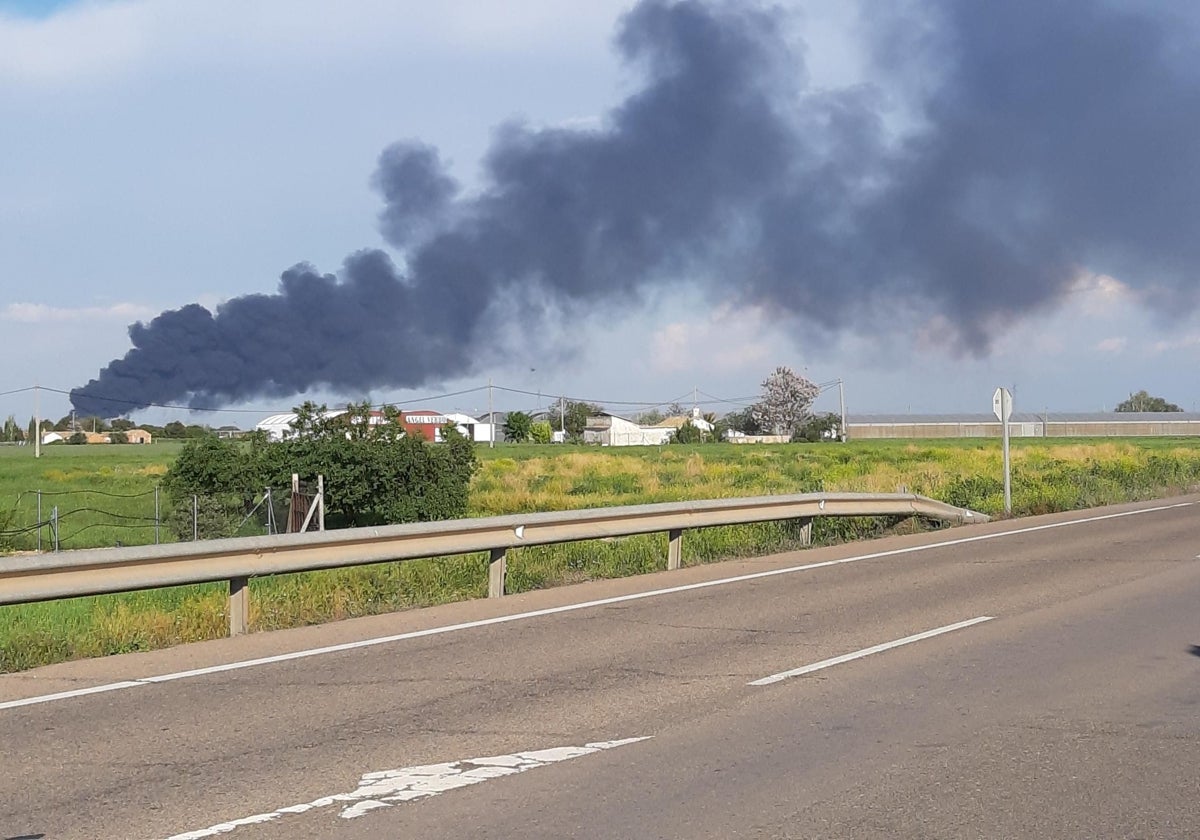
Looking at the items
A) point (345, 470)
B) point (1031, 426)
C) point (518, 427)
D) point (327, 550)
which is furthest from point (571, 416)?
point (327, 550)

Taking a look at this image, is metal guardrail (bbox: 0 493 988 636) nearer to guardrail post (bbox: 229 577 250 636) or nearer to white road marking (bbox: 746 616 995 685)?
guardrail post (bbox: 229 577 250 636)

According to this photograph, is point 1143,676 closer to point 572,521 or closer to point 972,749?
point 972,749

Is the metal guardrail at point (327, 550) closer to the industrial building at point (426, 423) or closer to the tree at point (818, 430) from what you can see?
the industrial building at point (426, 423)

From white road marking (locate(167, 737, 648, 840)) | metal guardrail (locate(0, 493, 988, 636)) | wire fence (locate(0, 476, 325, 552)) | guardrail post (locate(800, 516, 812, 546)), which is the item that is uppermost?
metal guardrail (locate(0, 493, 988, 636))

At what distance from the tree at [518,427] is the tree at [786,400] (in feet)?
116

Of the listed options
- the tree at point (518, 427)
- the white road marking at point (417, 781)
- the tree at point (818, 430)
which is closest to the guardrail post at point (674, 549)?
the white road marking at point (417, 781)

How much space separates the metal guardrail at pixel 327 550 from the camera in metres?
9.77

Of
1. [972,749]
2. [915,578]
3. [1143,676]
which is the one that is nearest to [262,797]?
[972,749]

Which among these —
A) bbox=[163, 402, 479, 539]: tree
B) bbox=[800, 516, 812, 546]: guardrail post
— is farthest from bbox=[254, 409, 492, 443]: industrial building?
bbox=[800, 516, 812, 546]: guardrail post

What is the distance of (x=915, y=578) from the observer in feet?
48.6

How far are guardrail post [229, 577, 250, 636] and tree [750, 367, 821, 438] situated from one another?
530 ft

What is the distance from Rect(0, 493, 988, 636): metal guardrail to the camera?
32.0 feet

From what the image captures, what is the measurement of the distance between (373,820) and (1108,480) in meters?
31.1

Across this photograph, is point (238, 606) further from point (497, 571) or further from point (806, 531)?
point (806, 531)
